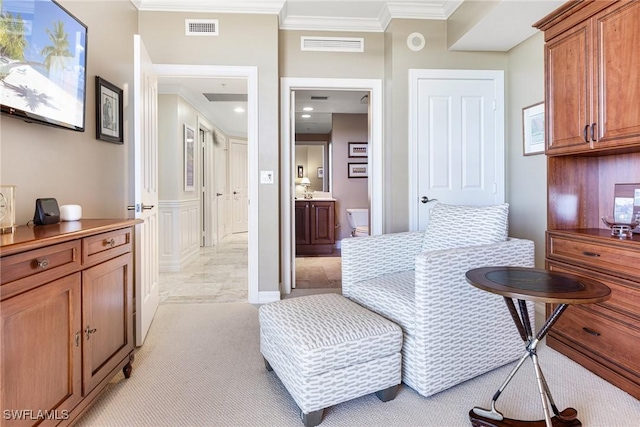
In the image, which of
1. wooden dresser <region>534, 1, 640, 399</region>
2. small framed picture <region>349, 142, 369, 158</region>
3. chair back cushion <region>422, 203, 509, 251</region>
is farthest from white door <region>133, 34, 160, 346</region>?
small framed picture <region>349, 142, 369, 158</region>

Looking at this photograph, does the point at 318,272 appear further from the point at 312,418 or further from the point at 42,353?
the point at 42,353

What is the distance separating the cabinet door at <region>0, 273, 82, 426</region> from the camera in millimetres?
1084

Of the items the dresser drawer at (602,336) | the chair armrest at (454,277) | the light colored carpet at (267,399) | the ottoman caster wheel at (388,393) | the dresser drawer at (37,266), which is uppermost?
the dresser drawer at (37,266)

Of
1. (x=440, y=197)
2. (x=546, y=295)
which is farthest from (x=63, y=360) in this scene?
(x=440, y=197)

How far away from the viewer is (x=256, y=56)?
3143 mm

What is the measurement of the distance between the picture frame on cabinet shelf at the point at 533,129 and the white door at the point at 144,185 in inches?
121

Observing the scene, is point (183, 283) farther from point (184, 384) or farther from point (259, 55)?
point (259, 55)

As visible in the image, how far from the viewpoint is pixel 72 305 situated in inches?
54.0

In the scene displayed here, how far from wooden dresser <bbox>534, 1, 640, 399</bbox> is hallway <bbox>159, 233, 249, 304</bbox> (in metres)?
2.64

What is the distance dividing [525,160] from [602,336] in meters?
1.65

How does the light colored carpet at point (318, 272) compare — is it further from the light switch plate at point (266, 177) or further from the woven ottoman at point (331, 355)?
the woven ottoman at point (331, 355)

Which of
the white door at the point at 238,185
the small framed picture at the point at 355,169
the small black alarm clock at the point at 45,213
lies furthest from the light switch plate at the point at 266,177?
the white door at the point at 238,185

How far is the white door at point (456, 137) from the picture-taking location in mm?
3250

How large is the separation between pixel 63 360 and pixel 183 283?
2.75m
